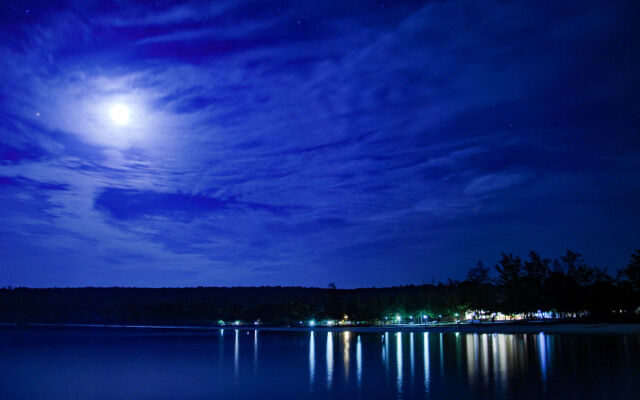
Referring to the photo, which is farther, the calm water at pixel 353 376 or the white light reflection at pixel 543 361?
the white light reflection at pixel 543 361

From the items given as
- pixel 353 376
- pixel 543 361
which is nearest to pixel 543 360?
pixel 543 361

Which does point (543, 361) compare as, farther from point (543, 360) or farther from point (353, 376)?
point (353, 376)

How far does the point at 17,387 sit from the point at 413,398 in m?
26.3

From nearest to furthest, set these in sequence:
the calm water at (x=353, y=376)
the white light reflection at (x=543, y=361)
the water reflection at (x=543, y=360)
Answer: the calm water at (x=353, y=376) → the white light reflection at (x=543, y=361) → the water reflection at (x=543, y=360)

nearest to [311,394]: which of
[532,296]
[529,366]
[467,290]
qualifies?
[529,366]

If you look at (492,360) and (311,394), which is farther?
(492,360)

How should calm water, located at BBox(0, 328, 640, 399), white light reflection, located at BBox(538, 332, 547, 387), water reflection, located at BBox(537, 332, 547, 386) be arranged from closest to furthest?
calm water, located at BBox(0, 328, 640, 399) → white light reflection, located at BBox(538, 332, 547, 387) → water reflection, located at BBox(537, 332, 547, 386)

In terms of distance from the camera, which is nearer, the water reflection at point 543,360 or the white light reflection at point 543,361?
the white light reflection at point 543,361

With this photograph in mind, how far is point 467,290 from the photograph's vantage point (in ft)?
448

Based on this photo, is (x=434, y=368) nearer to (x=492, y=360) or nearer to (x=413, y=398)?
(x=492, y=360)

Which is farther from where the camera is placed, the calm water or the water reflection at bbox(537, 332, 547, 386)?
the water reflection at bbox(537, 332, 547, 386)

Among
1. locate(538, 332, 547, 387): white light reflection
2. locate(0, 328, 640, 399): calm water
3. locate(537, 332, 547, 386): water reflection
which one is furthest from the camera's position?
locate(537, 332, 547, 386): water reflection

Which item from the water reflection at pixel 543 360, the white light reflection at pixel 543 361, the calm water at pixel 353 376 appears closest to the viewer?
the calm water at pixel 353 376

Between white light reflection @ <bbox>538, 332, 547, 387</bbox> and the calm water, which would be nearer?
the calm water
